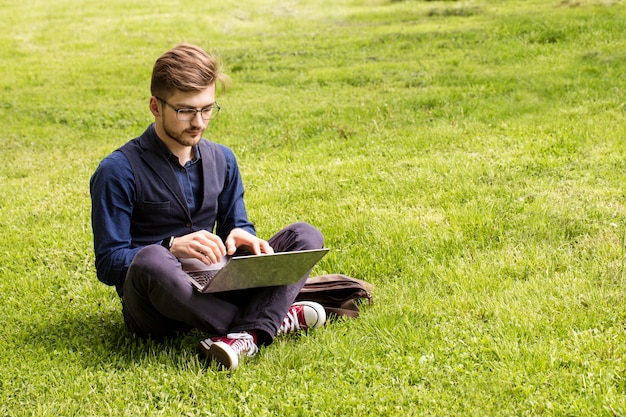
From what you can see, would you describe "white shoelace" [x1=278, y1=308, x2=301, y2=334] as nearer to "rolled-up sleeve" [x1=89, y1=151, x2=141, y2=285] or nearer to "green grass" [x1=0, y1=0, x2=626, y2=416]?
"green grass" [x1=0, y1=0, x2=626, y2=416]

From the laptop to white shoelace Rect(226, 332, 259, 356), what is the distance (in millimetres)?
273

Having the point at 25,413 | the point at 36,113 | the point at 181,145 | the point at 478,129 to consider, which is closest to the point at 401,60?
the point at 478,129

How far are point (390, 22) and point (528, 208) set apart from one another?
15144 mm

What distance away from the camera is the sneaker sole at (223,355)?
12.8ft

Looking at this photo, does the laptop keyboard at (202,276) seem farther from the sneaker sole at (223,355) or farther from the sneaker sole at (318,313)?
the sneaker sole at (318,313)

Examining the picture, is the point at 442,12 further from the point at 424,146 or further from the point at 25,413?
the point at 25,413

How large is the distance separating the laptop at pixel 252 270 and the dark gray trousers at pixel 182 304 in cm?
11

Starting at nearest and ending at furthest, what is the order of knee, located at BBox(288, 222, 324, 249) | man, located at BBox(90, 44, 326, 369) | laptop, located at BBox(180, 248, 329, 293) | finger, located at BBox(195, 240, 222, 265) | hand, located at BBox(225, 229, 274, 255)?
1. laptop, located at BBox(180, 248, 329, 293)
2. finger, located at BBox(195, 240, 222, 265)
3. man, located at BBox(90, 44, 326, 369)
4. hand, located at BBox(225, 229, 274, 255)
5. knee, located at BBox(288, 222, 324, 249)

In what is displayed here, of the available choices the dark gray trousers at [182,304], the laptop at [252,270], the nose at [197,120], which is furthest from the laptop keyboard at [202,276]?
the nose at [197,120]

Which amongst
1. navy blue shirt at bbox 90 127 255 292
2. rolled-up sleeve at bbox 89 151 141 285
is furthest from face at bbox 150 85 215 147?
rolled-up sleeve at bbox 89 151 141 285

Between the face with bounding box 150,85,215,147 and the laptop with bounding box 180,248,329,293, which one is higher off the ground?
the face with bounding box 150,85,215,147

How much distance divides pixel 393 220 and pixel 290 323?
202 cm

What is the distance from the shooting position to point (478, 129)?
888cm

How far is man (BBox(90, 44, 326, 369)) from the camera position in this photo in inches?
158
